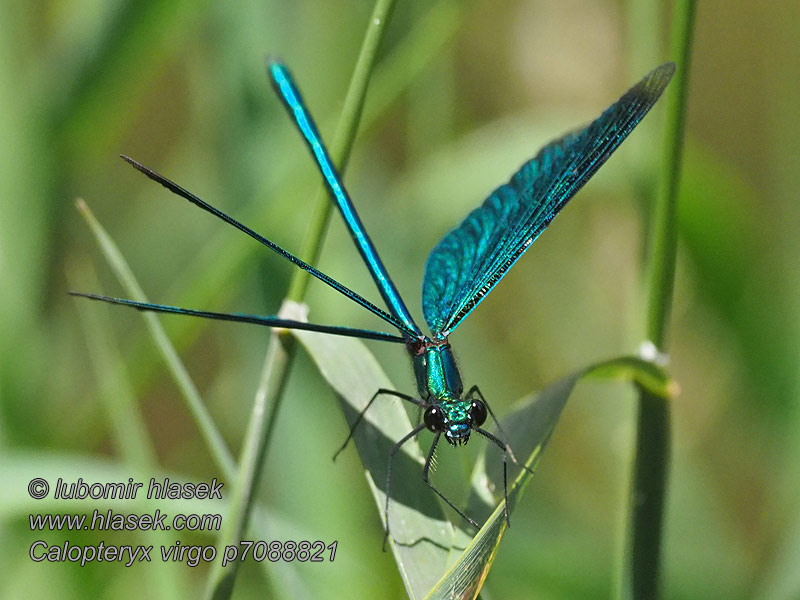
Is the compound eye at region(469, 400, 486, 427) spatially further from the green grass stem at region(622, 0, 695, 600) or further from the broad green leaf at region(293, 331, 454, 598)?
the green grass stem at region(622, 0, 695, 600)

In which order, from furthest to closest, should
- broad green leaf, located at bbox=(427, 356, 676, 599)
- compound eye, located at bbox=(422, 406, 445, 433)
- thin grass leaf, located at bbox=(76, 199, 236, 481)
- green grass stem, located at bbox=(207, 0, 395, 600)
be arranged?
1. compound eye, located at bbox=(422, 406, 445, 433)
2. thin grass leaf, located at bbox=(76, 199, 236, 481)
3. green grass stem, located at bbox=(207, 0, 395, 600)
4. broad green leaf, located at bbox=(427, 356, 676, 599)

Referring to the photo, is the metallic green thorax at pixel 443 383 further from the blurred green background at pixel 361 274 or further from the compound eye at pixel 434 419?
the blurred green background at pixel 361 274

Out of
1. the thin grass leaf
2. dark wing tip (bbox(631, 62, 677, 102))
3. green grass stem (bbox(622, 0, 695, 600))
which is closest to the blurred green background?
the thin grass leaf

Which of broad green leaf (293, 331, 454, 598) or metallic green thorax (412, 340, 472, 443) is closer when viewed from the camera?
broad green leaf (293, 331, 454, 598)

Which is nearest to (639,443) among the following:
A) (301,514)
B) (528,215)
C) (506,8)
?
(528,215)

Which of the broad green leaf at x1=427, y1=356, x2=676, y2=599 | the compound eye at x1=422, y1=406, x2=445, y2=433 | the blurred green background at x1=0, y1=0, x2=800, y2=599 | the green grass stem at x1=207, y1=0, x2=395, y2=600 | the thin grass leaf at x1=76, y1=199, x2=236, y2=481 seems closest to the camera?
the broad green leaf at x1=427, y1=356, x2=676, y2=599

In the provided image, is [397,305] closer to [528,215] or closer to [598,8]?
[528,215]
